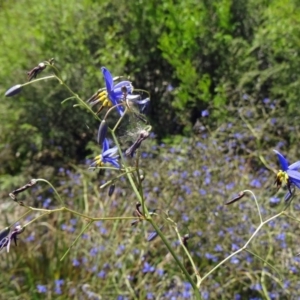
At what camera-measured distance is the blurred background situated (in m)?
3.93

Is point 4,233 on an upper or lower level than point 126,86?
lower

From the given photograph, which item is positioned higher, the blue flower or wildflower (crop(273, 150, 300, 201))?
the blue flower

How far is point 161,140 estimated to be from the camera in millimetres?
5598

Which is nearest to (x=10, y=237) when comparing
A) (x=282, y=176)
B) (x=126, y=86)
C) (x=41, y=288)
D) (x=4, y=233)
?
(x=4, y=233)

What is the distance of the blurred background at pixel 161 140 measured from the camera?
393 cm

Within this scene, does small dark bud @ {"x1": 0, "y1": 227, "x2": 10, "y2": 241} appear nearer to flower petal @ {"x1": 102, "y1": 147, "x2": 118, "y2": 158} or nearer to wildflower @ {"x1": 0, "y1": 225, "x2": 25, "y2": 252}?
wildflower @ {"x1": 0, "y1": 225, "x2": 25, "y2": 252}

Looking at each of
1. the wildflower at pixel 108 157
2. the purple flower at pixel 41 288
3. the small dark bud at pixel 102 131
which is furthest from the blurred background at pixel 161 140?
the small dark bud at pixel 102 131

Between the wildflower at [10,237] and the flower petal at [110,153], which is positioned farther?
the flower petal at [110,153]

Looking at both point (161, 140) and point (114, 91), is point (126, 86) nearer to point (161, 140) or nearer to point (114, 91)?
point (114, 91)

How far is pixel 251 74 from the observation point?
208 inches

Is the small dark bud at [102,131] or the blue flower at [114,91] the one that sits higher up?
the blue flower at [114,91]

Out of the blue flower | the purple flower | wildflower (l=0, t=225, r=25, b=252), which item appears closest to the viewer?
wildflower (l=0, t=225, r=25, b=252)

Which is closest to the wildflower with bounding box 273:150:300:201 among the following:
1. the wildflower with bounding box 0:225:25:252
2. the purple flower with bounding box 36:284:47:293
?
the wildflower with bounding box 0:225:25:252

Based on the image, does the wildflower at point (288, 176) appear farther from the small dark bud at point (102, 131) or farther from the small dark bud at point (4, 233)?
the small dark bud at point (4, 233)
